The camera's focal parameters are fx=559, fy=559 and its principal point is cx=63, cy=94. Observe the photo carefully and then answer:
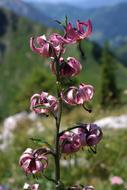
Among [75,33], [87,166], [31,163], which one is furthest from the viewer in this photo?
[87,166]

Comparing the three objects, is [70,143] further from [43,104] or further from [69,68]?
[69,68]

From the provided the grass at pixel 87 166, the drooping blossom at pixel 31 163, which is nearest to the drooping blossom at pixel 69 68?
the drooping blossom at pixel 31 163

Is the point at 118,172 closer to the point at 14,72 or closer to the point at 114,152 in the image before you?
the point at 114,152

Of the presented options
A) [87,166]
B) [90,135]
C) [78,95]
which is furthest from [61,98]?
[87,166]

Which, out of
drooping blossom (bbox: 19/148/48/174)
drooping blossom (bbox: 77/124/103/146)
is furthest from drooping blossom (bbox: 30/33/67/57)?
drooping blossom (bbox: 19/148/48/174)


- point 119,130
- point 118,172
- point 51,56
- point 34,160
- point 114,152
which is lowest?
point 34,160

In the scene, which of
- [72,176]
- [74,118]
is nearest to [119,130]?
[72,176]
